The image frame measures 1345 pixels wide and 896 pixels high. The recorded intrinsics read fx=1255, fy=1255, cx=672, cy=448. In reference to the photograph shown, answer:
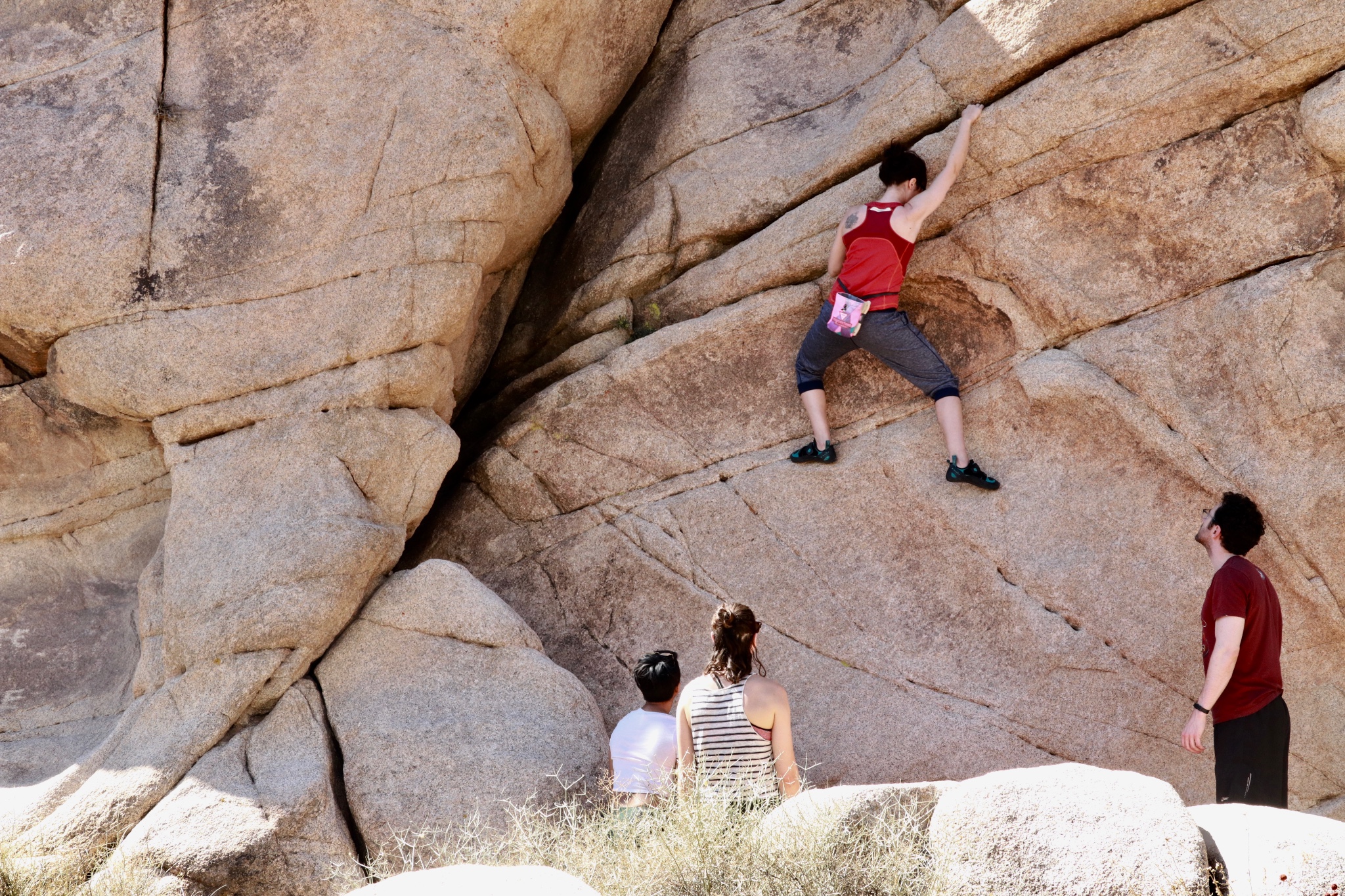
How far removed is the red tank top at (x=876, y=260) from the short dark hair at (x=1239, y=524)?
2341mm

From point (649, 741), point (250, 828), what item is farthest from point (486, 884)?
point (250, 828)

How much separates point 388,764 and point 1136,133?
212 inches

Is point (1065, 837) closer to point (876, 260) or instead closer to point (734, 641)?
point (734, 641)

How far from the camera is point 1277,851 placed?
4055mm

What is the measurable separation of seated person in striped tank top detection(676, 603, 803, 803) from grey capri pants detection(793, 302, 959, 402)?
94.1 inches

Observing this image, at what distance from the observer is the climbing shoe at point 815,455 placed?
759 cm

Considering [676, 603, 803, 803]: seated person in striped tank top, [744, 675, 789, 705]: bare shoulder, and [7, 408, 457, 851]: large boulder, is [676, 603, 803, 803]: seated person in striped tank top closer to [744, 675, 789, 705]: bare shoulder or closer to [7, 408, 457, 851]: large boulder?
[744, 675, 789, 705]: bare shoulder

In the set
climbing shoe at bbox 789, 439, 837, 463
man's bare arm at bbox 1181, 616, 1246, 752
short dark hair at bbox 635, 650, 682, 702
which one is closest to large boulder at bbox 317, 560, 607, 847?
short dark hair at bbox 635, 650, 682, 702

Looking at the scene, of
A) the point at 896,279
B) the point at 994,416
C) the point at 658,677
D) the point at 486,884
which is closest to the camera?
the point at 486,884

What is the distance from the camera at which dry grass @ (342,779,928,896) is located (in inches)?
170

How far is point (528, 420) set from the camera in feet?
27.2

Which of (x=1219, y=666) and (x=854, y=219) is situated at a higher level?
(x=854, y=219)

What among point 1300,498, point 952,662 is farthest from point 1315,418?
point 952,662

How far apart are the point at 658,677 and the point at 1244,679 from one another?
2608mm
